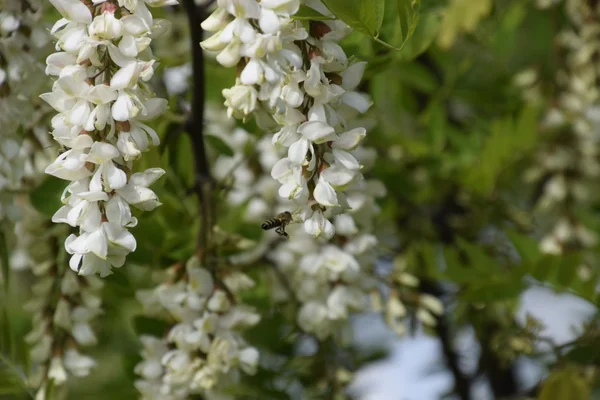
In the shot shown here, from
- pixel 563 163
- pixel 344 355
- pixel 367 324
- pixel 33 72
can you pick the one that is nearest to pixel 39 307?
pixel 33 72

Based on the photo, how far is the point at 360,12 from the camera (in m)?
0.52

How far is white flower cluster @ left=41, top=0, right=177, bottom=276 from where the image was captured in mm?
→ 504

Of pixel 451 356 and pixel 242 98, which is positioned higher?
pixel 242 98

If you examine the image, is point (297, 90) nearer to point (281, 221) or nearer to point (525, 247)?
point (281, 221)

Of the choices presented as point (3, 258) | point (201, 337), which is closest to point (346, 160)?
point (201, 337)

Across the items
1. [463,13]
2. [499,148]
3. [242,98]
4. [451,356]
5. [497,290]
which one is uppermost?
[463,13]

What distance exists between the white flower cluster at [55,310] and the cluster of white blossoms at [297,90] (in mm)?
346

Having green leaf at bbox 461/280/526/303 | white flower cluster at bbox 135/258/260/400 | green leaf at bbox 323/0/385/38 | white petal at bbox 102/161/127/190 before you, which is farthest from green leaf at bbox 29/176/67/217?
green leaf at bbox 461/280/526/303

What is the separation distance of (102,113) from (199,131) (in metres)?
0.27

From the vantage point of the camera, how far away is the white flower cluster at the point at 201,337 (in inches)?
28.2

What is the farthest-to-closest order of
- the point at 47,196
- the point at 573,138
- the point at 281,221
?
the point at 573,138, the point at 47,196, the point at 281,221

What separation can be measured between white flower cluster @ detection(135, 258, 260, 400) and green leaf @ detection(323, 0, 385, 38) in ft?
0.97

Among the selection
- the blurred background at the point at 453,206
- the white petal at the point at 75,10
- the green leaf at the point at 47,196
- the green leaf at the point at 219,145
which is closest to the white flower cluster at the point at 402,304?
the blurred background at the point at 453,206

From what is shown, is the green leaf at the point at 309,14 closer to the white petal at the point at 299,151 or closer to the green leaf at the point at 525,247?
the white petal at the point at 299,151
